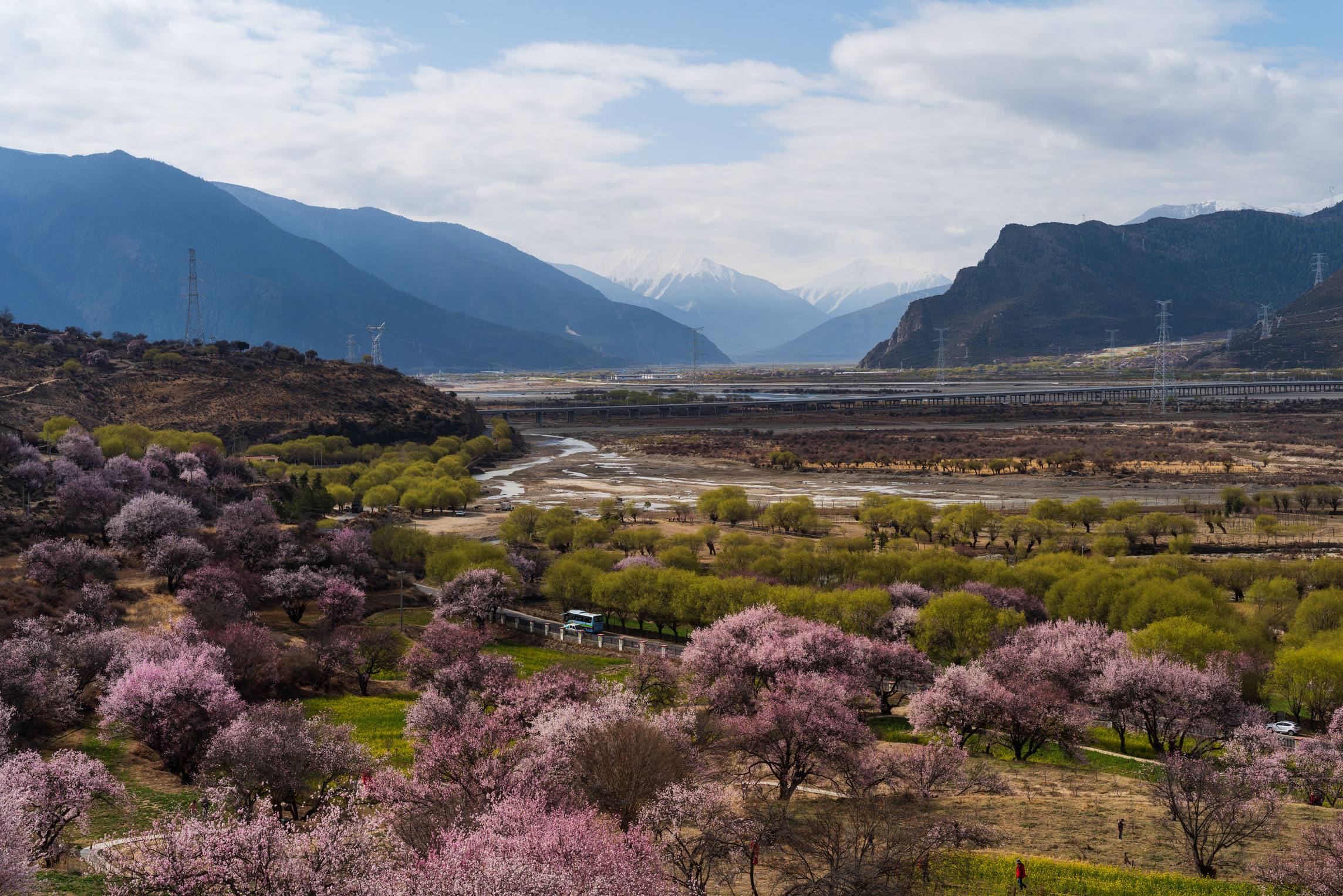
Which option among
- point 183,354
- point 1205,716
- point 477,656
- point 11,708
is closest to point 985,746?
point 1205,716

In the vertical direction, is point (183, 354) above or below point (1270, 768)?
above

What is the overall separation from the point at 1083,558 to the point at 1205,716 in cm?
2684

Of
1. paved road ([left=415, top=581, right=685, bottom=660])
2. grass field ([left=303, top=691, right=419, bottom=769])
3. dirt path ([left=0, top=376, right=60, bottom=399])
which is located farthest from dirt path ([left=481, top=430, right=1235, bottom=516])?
grass field ([left=303, top=691, right=419, bottom=769])

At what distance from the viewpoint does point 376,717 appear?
39188 millimetres

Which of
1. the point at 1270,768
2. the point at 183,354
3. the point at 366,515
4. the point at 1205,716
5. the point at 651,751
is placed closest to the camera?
the point at 651,751

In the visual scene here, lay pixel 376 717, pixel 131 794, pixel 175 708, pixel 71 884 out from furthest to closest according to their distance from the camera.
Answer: pixel 376 717
pixel 175 708
pixel 131 794
pixel 71 884

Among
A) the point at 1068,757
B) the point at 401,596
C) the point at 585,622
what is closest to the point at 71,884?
the point at 1068,757

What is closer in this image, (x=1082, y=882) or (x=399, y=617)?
(x=1082, y=882)

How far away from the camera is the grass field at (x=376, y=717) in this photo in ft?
111

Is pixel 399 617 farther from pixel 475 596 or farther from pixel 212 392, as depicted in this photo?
pixel 212 392

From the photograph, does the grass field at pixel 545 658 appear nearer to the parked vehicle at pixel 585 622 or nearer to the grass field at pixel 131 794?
the parked vehicle at pixel 585 622

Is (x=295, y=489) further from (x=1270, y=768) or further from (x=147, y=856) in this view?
(x=1270, y=768)

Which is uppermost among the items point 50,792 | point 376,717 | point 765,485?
point 50,792

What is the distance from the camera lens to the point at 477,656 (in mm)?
38750
